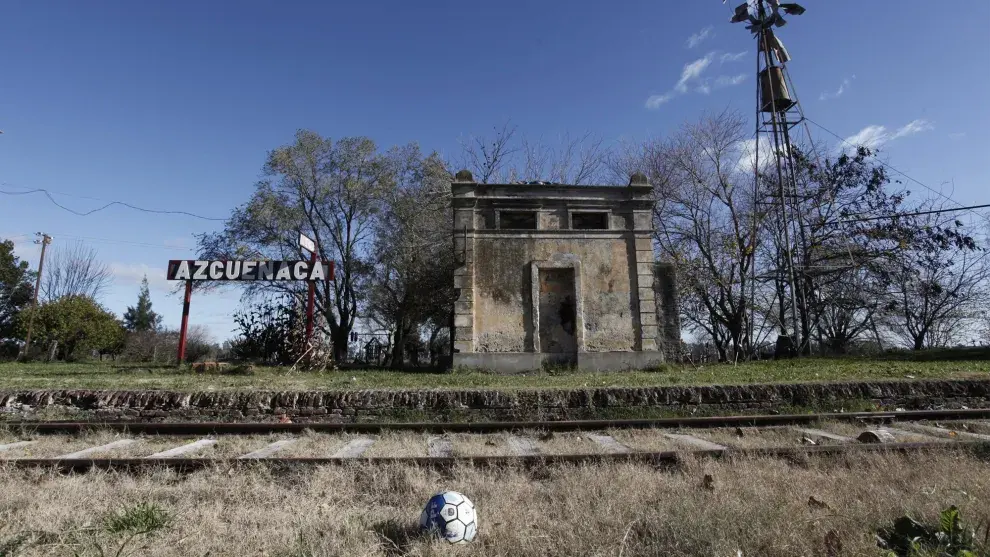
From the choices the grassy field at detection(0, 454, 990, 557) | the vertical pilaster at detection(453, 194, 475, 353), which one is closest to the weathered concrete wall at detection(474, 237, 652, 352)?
the vertical pilaster at detection(453, 194, 475, 353)

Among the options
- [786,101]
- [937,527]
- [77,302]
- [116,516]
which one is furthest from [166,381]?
[77,302]

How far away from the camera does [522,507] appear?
321 centimetres

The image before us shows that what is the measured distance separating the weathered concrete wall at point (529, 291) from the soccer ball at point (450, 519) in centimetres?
1113

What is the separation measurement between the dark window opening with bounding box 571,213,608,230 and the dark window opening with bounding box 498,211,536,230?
1187 millimetres

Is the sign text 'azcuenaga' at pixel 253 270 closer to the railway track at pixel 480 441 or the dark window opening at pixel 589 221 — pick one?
the dark window opening at pixel 589 221

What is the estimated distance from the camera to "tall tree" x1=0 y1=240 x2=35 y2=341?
35.7 metres

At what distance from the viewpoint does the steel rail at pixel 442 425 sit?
23.0 ft

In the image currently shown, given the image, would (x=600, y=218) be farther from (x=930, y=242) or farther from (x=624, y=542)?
(x=930, y=242)

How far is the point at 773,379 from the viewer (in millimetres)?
10844

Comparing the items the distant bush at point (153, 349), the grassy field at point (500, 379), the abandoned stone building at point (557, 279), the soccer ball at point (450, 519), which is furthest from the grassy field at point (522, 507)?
the distant bush at point (153, 349)

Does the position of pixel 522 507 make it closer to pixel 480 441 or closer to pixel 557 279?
pixel 480 441

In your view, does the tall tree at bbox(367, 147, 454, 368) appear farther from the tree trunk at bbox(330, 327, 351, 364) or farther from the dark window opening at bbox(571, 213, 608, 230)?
the dark window opening at bbox(571, 213, 608, 230)

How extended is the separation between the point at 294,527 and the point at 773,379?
1059 cm

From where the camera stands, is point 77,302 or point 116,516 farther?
point 77,302
